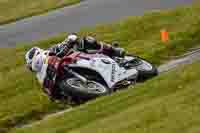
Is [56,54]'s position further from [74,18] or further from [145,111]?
[74,18]

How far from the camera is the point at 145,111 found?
10844 mm

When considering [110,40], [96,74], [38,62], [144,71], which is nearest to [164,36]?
[110,40]

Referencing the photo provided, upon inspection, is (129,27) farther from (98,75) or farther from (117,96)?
(117,96)

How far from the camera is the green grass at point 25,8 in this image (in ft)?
105

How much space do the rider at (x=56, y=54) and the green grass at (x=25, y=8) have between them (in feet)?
56.2

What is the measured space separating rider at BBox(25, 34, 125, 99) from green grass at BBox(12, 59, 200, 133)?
64.8 inches

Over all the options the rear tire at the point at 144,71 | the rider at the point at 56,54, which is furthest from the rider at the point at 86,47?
the rear tire at the point at 144,71

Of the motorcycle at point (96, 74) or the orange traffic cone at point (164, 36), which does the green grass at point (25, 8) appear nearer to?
the orange traffic cone at point (164, 36)

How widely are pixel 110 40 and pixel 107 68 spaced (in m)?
7.98

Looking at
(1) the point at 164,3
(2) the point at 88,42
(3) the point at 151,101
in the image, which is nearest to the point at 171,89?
(3) the point at 151,101

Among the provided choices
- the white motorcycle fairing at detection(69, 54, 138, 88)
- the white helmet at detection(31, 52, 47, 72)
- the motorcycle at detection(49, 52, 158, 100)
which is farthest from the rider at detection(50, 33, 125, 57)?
the white helmet at detection(31, 52, 47, 72)

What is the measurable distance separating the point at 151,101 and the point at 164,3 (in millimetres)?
17202

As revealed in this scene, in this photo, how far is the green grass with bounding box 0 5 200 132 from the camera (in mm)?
15653

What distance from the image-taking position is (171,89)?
12117mm
